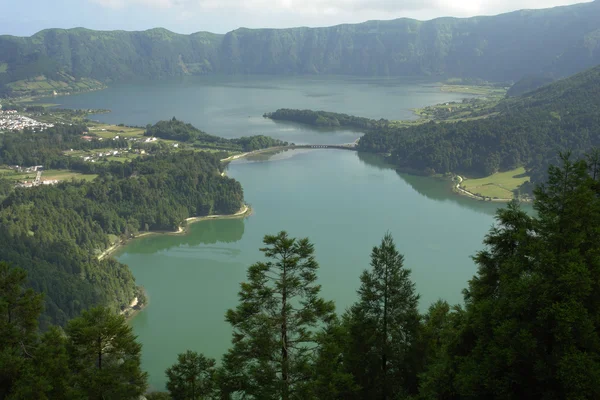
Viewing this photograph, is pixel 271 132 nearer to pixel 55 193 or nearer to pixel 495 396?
pixel 55 193

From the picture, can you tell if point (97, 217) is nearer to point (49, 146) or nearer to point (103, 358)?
point (103, 358)

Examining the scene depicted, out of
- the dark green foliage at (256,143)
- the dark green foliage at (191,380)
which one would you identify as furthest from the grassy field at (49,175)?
the dark green foliage at (191,380)

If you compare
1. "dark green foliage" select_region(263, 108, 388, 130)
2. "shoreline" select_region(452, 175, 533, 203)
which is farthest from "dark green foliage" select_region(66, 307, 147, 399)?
"dark green foliage" select_region(263, 108, 388, 130)

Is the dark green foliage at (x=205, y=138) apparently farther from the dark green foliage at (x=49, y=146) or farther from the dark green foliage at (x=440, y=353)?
the dark green foliage at (x=440, y=353)

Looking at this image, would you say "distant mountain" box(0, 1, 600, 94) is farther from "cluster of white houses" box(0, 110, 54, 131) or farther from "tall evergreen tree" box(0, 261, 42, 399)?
"tall evergreen tree" box(0, 261, 42, 399)

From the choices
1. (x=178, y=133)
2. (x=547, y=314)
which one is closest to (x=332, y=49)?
(x=178, y=133)
